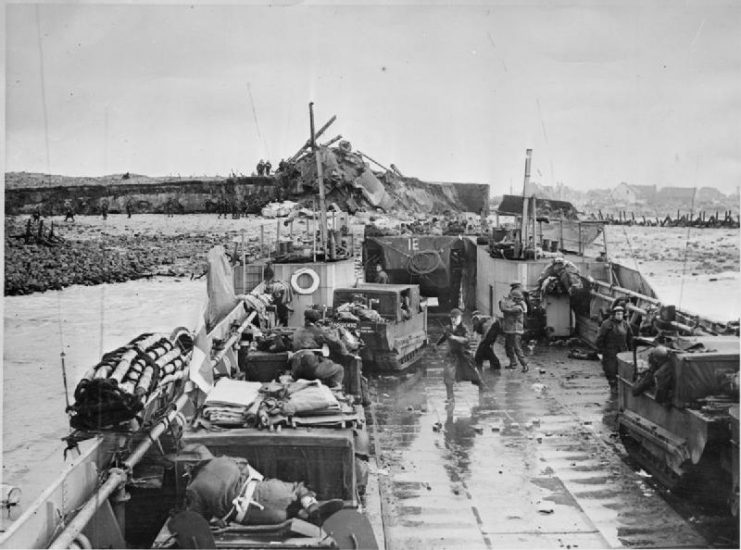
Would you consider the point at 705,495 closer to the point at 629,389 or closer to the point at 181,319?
the point at 629,389

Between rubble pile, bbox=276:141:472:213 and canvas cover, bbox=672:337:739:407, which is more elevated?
rubble pile, bbox=276:141:472:213

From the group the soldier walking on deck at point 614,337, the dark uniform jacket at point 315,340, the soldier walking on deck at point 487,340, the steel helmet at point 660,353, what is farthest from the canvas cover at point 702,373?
the soldier walking on deck at point 487,340

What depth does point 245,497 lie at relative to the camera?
4820 mm

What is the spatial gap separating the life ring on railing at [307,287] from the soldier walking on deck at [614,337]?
697 centimetres

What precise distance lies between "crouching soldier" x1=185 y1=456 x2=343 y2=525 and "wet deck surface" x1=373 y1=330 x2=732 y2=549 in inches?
84.2

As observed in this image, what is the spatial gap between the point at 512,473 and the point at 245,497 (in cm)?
469

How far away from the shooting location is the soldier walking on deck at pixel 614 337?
39.3ft

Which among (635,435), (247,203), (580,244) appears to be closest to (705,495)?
(635,435)

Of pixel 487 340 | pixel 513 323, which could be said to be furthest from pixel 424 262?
pixel 487 340

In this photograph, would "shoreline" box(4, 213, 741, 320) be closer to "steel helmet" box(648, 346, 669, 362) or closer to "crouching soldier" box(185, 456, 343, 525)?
"steel helmet" box(648, 346, 669, 362)

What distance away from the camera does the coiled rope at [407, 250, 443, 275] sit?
2214 centimetres

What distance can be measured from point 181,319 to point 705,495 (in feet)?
62.6

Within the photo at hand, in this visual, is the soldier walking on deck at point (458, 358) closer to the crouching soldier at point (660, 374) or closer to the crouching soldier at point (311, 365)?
the crouching soldier at point (311, 365)

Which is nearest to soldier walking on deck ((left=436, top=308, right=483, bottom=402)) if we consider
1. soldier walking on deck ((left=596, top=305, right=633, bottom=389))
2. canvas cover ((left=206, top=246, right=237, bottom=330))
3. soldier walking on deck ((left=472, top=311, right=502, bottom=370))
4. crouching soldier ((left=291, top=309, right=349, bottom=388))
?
soldier walking on deck ((left=472, top=311, right=502, bottom=370))
